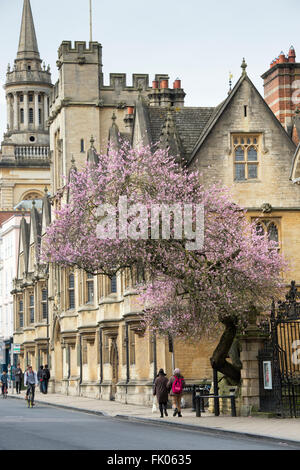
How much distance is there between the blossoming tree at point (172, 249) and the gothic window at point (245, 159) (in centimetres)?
365

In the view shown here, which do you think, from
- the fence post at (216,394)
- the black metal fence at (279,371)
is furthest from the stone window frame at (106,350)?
the black metal fence at (279,371)

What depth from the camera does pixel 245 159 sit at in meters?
39.2

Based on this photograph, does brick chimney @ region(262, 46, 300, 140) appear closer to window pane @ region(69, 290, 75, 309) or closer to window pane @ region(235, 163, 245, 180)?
window pane @ region(235, 163, 245, 180)

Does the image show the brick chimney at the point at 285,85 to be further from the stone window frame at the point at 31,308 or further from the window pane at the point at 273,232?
the stone window frame at the point at 31,308

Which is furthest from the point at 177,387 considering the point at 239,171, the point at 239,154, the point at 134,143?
the point at 134,143

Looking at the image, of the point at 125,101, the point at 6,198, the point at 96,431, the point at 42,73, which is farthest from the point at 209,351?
the point at 42,73

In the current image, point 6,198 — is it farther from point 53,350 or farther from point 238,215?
point 238,215

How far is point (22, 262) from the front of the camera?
74.1 metres

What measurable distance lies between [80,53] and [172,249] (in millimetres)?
24433

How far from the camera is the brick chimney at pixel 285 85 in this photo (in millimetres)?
44719

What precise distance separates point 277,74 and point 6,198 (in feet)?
203

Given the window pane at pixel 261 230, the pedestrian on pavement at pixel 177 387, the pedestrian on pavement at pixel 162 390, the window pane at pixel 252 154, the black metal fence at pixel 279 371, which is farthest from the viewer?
the window pane at pixel 252 154

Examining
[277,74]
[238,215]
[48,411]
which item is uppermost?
[277,74]

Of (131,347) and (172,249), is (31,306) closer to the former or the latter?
(131,347)
